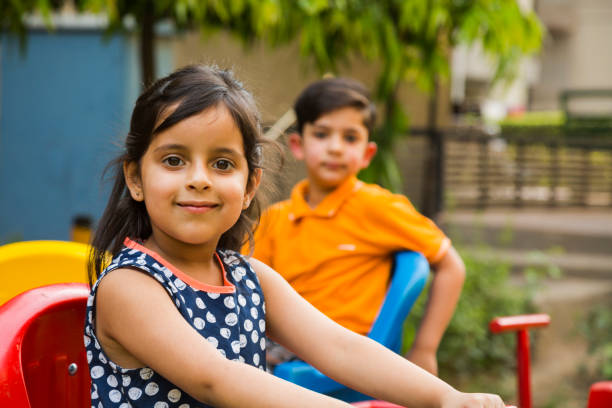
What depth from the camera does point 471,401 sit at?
1050 mm

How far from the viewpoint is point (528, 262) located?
5254 millimetres

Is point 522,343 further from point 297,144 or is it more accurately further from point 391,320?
point 297,144

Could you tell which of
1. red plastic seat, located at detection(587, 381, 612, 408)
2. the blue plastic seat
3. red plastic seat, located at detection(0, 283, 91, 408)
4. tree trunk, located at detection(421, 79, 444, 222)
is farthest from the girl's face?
tree trunk, located at detection(421, 79, 444, 222)

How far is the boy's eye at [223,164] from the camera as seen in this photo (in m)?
1.17

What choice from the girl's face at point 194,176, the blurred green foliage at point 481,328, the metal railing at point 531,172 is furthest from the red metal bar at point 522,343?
the metal railing at point 531,172

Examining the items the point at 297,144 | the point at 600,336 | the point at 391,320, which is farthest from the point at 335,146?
the point at 600,336

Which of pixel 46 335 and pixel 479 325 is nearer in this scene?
pixel 46 335

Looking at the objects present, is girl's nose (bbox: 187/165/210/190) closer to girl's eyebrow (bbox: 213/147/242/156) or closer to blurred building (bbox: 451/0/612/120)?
girl's eyebrow (bbox: 213/147/242/156)

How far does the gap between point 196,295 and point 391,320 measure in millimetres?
914

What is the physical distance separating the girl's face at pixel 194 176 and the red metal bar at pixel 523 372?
44.7 inches

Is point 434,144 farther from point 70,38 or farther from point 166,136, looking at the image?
point 166,136

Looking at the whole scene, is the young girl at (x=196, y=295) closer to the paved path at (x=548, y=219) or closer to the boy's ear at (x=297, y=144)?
the boy's ear at (x=297, y=144)

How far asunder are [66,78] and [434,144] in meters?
2.66

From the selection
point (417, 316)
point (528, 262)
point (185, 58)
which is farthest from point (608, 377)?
point (185, 58)
